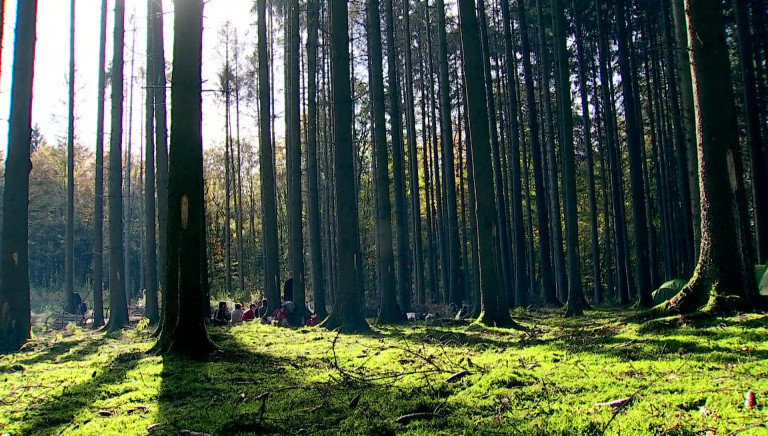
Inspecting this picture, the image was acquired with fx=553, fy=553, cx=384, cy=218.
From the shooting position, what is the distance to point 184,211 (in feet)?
26.7

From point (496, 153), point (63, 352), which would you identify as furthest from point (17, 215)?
point (496, 153)

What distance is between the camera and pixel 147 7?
18609mm

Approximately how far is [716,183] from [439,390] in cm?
531

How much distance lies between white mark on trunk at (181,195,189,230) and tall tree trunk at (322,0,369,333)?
5387 mm

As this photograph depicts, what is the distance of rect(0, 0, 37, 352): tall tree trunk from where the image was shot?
501 inches

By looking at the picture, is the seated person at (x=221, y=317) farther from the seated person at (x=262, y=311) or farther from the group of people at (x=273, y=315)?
the seated person at (x=262, y=311)

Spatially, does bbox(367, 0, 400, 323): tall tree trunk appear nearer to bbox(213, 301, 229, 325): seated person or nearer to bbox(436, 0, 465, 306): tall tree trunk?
bbox(436, 0, 465, 306): tall tree trunk

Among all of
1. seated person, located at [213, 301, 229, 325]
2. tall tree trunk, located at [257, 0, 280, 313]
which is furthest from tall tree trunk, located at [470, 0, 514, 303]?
seated person, located at [213, 301, 229, 325]

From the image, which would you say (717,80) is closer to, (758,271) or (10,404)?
(758,271)

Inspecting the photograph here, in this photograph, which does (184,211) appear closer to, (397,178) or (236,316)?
(236,316)

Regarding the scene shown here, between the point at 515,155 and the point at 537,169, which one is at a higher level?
the point at 515,155

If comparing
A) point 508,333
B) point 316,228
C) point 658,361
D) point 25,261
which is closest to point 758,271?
point 508,333

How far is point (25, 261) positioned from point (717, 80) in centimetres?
1453

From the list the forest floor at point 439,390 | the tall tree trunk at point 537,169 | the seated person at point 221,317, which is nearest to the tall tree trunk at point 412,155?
the tall tree trunk at point 537,169
